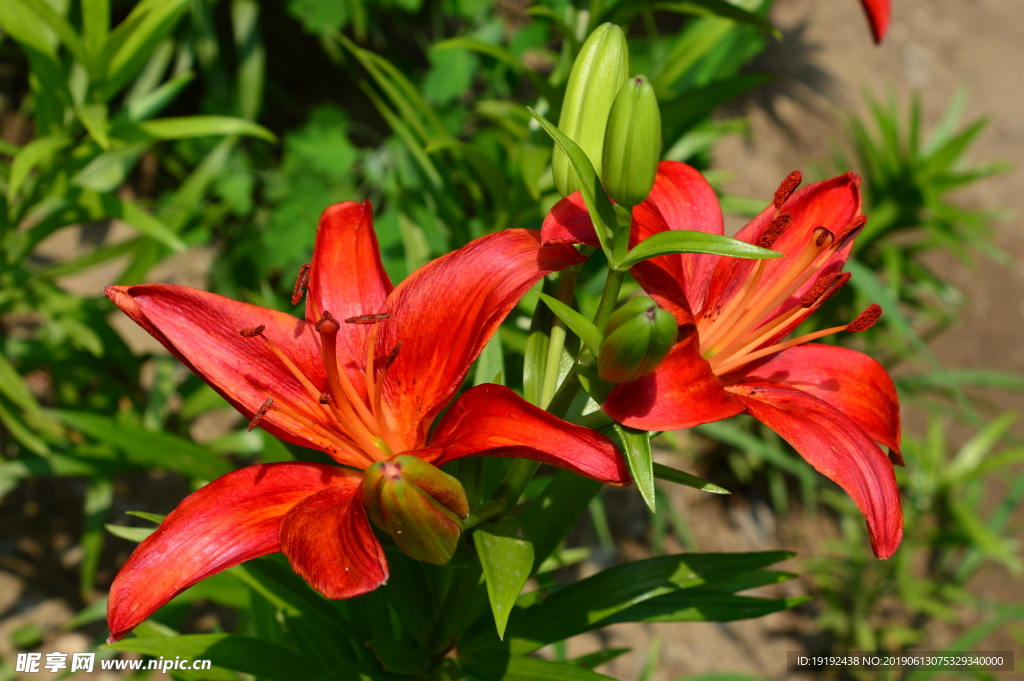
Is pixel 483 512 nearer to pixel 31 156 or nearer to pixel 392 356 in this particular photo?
pixel 392 356

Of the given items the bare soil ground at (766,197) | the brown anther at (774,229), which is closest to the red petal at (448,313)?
the brown anther at (774,229)

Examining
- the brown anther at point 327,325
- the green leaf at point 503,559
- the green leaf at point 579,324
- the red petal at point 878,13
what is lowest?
the green leaf at point 503,559

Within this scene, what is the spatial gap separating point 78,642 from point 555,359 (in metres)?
1.47

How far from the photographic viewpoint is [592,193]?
1.67 feet

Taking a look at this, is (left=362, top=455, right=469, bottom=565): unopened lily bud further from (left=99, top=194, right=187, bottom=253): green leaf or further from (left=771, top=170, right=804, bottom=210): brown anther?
(left=99, top=194, right=187, bottom=253): green leaf

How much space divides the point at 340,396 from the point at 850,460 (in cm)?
39

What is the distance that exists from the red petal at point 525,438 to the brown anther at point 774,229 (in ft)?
0.93

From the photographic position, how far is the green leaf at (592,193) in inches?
19.6

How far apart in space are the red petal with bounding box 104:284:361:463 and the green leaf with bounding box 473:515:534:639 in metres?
0.15

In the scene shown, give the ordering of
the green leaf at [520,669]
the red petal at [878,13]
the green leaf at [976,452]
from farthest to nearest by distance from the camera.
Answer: the green leaf at [976,452], the red petal at [878,13], the green leaf at [520,669]

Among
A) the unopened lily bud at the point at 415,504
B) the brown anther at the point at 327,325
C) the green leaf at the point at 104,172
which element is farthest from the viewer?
the green leaf at the point at 104,172

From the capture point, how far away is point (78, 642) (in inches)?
62.3

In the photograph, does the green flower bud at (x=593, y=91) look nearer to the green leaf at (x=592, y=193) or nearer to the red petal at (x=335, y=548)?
the green leaf at (x=592, y=193)

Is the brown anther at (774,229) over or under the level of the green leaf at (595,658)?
over
